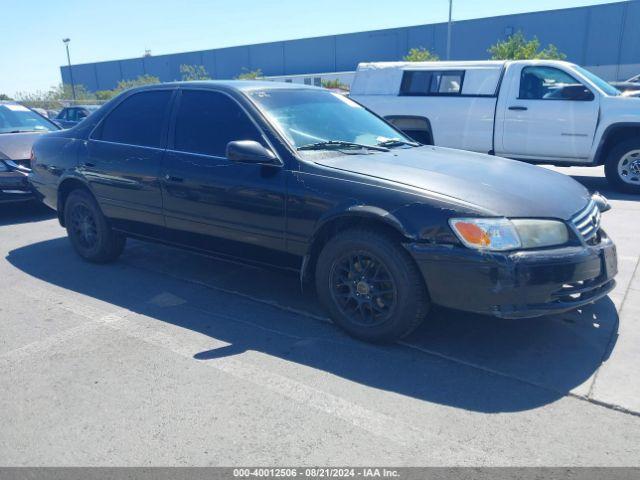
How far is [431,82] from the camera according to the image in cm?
935

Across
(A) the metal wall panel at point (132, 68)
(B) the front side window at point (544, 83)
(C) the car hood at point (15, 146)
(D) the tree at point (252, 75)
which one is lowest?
(C) the car hood at point (15, 146)

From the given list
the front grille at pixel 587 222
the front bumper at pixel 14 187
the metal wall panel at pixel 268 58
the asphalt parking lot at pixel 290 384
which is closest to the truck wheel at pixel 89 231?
the asphalt parking lot at pixel 290 384

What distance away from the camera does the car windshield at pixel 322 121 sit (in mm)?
4082

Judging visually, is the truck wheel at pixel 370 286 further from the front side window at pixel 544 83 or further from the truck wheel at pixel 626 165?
the truck wheel at pixel 626 165

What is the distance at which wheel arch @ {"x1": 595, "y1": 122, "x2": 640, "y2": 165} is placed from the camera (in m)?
8.19

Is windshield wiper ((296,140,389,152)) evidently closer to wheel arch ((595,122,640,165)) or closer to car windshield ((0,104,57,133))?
wheel arch ((595,122,640,165))

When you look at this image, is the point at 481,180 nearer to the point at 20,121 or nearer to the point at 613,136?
the point at 613,136

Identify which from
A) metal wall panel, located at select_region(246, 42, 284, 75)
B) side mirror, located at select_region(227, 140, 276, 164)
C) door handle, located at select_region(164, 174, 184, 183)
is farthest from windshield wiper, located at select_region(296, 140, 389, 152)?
metal wall panel, located at select_region(246, 42, 284, 75)

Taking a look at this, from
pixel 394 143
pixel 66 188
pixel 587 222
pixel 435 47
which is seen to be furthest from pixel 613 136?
pixel 435 47

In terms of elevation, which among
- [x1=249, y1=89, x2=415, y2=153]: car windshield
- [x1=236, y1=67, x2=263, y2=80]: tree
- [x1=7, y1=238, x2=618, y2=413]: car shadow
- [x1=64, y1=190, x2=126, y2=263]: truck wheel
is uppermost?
[x1=236, y1=67, x2=263, y2=80]: tree

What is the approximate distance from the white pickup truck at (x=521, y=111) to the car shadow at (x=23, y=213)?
218 inches

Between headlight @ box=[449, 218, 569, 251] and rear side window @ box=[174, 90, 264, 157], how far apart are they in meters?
1.64

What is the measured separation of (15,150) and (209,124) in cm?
481

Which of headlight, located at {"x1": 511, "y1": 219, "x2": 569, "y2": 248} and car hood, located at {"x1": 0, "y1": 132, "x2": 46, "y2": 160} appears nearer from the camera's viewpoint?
headlight, located at {"x1": 511, "y1": 219, "x2": 569, "y2": 248}
